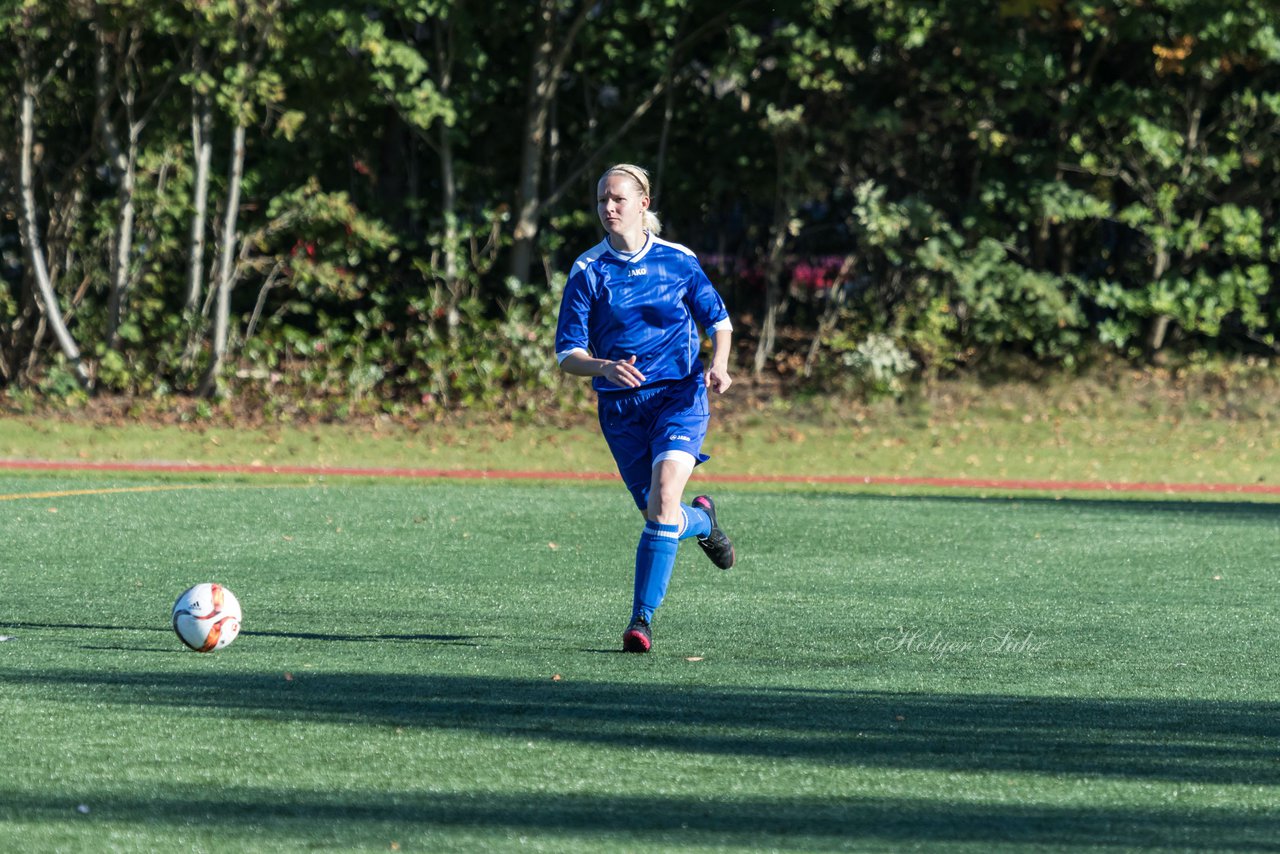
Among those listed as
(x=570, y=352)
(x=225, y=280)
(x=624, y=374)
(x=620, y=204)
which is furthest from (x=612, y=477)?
(x=624, y=374)

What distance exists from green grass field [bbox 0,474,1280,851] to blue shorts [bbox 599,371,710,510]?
29.2 inches

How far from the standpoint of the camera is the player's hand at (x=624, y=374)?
21.3 ft

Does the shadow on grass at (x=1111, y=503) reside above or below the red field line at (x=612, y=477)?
above

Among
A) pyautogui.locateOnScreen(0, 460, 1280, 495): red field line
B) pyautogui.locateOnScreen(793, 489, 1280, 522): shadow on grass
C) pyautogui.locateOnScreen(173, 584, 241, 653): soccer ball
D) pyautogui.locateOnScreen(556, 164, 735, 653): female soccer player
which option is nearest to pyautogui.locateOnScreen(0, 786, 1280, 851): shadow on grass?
pyautogui.locateOnScreen(173, 584, 241, 653): soccer ball

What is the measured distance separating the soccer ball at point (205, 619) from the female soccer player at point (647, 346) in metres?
1.54

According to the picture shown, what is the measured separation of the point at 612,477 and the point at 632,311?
9154mm

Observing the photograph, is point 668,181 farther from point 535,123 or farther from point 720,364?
point 720,364

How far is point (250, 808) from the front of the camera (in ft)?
13.8

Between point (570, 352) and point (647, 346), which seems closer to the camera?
point (570, 352)

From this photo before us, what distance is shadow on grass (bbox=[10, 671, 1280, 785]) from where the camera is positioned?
15.8ft

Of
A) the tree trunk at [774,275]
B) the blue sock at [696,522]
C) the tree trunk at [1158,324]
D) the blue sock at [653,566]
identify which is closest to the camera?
the blue sock at [653,566]

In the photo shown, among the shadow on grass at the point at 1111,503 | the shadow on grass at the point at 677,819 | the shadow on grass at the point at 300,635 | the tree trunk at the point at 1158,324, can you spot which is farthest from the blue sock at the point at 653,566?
the tree trunk at the point at 1158,324

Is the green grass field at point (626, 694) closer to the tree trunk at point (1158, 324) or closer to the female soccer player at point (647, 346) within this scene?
the female soccer player at point (647, 346)

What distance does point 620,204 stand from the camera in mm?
6711
